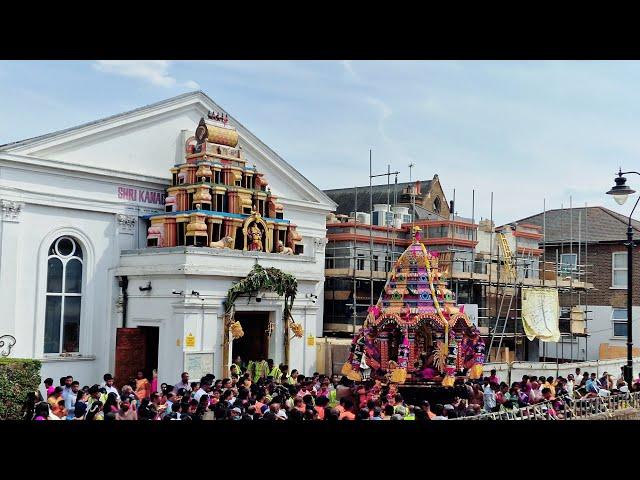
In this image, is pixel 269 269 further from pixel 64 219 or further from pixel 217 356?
pixel 64 219

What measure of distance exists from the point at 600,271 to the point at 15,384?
26.5 metres

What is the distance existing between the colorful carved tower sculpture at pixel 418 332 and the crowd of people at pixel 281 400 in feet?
1.88

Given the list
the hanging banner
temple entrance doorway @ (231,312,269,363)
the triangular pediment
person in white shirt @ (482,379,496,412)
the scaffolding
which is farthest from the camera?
the scaffolding

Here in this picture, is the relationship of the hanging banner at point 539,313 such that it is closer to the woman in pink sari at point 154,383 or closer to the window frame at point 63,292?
the woman in pink sari at point 154,383

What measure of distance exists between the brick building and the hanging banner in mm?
4876

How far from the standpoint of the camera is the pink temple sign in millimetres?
22578

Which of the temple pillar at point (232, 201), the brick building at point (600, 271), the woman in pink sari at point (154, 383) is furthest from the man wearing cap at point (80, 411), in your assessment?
the brick building at point (600, 271)

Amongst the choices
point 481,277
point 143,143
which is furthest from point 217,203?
point 481,277

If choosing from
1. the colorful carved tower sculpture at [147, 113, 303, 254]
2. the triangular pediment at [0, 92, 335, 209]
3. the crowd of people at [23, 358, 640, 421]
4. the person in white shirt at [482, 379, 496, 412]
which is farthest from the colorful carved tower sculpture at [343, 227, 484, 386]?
the triangular pediment at [0, 92, 335, 209]

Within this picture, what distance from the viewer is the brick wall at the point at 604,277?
3419cm

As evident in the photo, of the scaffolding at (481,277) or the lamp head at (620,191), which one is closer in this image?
the lamp head at (620,191)

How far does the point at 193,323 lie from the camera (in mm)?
20438

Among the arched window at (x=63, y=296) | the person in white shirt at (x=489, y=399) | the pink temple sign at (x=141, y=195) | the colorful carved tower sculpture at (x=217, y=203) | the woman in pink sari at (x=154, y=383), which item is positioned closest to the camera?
the person in white shirt at (x=489, y=399)

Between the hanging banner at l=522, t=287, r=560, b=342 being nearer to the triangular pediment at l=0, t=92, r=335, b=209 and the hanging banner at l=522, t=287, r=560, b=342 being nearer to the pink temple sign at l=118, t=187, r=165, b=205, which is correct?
the triangular pediment at l=0, t=92, r=335, b=209
